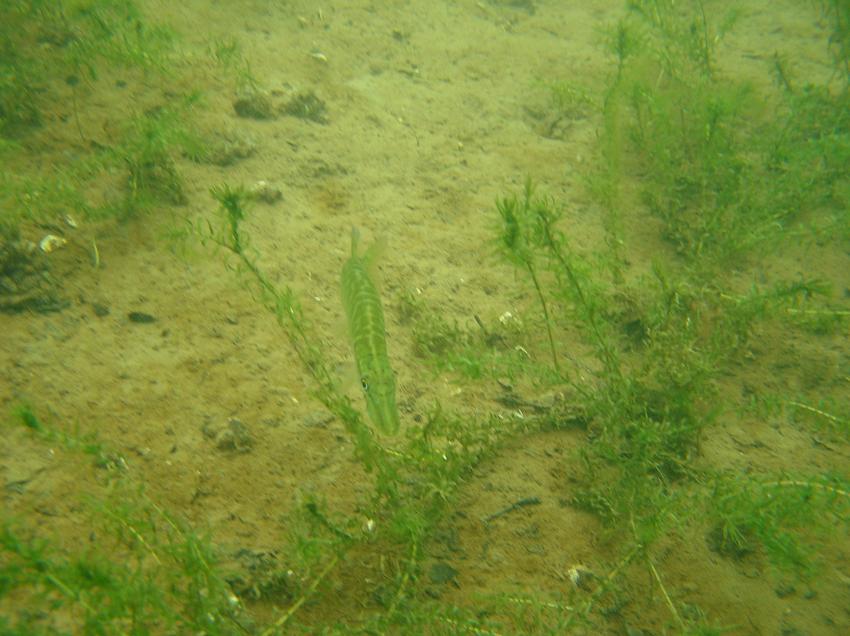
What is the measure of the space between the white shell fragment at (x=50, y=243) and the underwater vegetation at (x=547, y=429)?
0.24 m

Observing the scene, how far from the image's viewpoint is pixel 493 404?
4.12 meters

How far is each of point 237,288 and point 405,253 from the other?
1623 millimetres

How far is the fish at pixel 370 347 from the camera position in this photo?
9.89 ft

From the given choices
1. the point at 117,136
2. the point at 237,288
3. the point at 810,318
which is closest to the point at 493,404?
the point at 237,288

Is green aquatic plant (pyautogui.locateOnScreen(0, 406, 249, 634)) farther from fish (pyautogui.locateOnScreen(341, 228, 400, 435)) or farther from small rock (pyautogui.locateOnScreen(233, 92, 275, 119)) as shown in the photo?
small rock (pyautogui.locateOnScreen(233, 92, 275, 119))

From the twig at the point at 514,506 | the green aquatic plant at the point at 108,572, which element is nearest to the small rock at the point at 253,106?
the green aquatic plant at the point at 108,572

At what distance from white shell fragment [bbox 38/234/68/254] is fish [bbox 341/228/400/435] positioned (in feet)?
8.55

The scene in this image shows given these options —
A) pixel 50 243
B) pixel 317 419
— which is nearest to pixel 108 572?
pixel 317 419

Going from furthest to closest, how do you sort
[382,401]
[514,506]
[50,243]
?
[50,243] < [514,506] < [382,401]

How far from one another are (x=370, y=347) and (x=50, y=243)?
3.18 metres

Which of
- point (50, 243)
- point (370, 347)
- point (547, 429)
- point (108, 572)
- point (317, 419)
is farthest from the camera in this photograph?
point (50, 243)

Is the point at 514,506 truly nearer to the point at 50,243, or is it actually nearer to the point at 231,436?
the point at 231,436

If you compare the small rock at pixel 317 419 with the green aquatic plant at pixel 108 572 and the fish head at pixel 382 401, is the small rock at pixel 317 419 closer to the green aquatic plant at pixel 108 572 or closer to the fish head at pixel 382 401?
the fish head at pixel 382 401

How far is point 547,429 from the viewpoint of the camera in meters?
3.95
